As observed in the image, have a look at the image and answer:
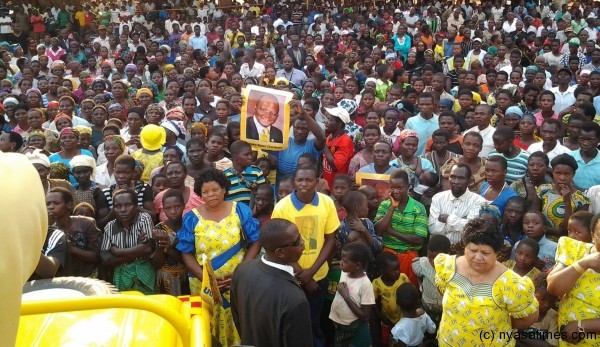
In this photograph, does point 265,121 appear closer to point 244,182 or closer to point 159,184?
point 244,182

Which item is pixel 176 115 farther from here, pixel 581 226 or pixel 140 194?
pixel 581 226

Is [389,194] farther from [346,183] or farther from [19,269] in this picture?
[19,269]

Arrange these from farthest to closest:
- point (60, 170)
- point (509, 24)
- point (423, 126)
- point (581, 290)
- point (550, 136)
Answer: point (509, 24), point (423, 126), point (550, 136), point (60, 170), point (581, 290)

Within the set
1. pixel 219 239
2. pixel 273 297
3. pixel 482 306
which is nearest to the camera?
pixel 273 297

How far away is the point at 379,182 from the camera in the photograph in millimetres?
5059

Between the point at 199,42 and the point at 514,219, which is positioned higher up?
the point at 514,219

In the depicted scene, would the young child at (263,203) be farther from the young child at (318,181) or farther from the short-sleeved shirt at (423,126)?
the short-sleeved shirt at (423,126)

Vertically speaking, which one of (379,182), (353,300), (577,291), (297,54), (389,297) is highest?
(577,291)

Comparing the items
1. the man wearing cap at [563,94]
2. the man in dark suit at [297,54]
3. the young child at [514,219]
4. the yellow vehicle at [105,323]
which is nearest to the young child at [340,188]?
the young child at [514,219]

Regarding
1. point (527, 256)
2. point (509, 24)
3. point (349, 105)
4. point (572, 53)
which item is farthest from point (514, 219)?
point (509, 24)

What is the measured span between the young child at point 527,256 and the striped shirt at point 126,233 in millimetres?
2426

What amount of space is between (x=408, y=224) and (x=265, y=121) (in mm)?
1735

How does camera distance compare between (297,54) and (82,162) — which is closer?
(82,162)

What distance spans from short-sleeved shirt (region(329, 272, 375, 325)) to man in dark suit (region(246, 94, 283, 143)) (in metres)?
1.83
